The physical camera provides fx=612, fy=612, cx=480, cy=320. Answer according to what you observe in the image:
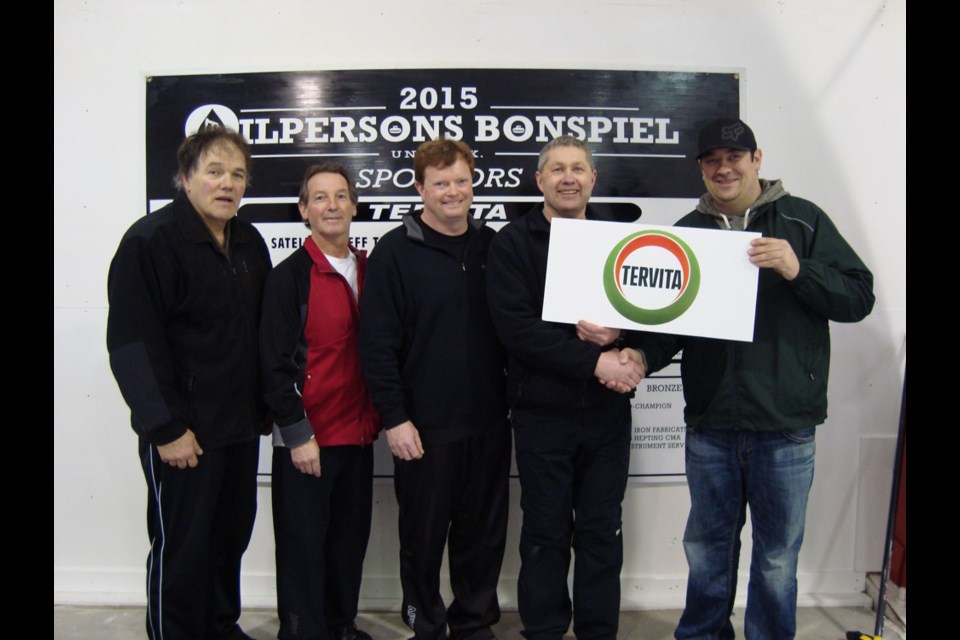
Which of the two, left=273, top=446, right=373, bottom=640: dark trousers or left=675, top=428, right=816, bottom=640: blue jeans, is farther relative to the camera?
left=273, top=446, right=373, bottom=640: dark trousers

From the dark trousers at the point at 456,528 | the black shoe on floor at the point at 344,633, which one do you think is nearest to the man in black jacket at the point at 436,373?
the dark trousers at the point at 456,528

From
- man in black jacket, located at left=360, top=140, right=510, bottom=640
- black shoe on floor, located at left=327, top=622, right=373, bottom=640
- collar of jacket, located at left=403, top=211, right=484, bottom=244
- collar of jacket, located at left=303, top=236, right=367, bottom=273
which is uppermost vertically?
collar of jacket, located at left=403, top=211, right=484, bottom=244

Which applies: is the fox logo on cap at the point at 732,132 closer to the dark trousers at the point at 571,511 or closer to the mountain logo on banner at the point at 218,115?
the dark trousers at the point at 571,511

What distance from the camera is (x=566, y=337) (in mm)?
1965

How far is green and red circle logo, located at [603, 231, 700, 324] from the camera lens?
6.36 feet

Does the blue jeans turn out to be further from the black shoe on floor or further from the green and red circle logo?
the black shoe on floor

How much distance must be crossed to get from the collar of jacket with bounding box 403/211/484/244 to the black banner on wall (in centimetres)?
48

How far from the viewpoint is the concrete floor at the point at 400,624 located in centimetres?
245

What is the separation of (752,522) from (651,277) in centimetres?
87

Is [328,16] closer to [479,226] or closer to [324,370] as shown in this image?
[479,226]

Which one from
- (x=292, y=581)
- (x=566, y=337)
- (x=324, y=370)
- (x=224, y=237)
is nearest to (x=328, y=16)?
(x=224, y=237)

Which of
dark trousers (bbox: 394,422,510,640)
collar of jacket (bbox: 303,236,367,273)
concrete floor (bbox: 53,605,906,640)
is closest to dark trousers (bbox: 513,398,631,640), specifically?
dark trousers (bbox: 394,422,510,640)

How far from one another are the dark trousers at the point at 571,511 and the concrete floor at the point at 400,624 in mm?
437

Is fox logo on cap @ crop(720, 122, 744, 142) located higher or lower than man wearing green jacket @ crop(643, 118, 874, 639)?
higher
